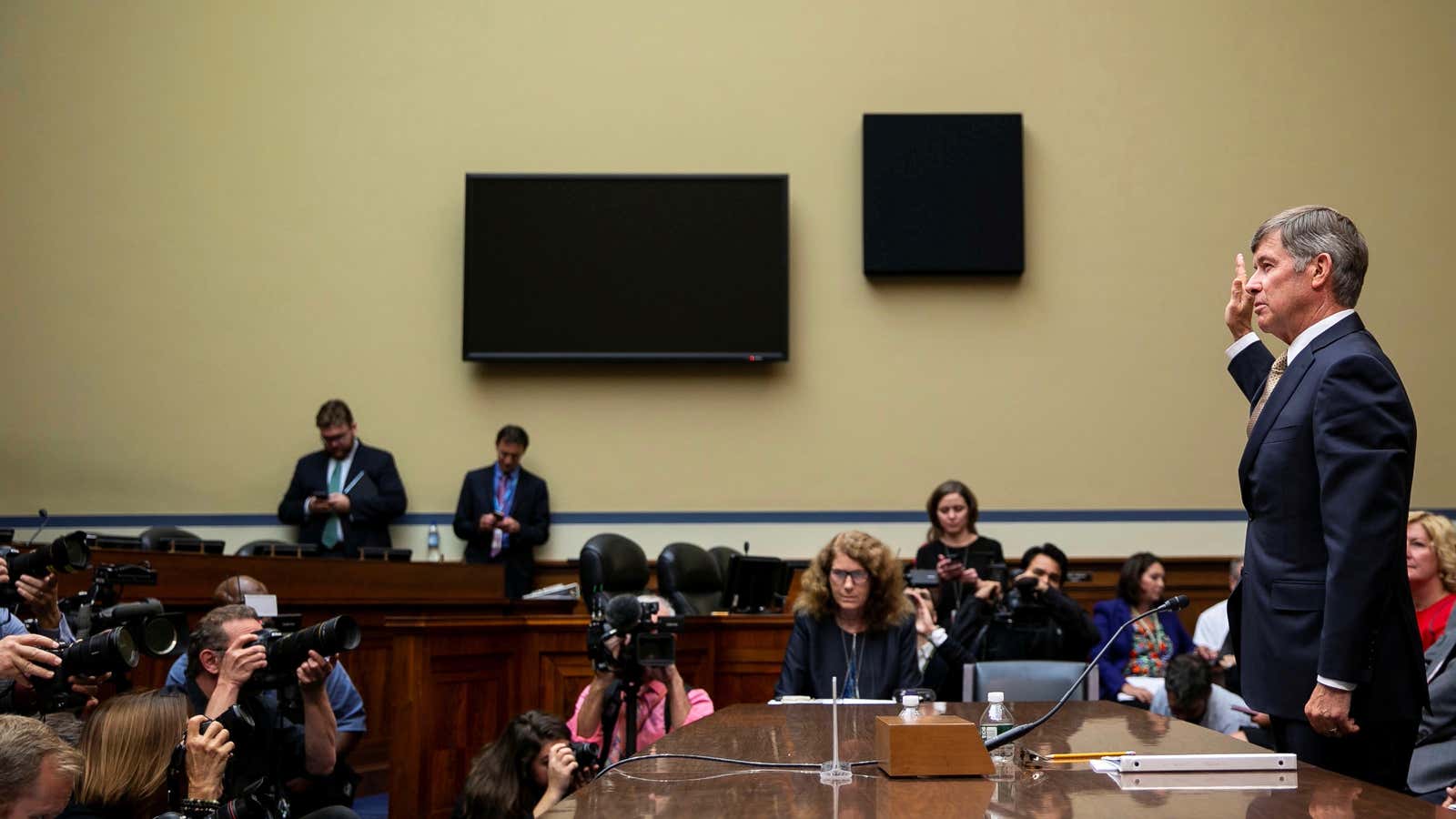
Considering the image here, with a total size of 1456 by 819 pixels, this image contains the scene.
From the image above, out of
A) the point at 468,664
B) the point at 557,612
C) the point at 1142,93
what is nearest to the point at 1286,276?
the point at 468,664

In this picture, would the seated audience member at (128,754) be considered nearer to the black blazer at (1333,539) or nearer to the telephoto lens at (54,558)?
the telephoto lens at (54,558)

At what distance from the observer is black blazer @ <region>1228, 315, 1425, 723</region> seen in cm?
219

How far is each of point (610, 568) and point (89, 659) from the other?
2.82m

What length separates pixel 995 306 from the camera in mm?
7617

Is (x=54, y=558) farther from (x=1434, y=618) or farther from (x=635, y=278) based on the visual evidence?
(x=635, y=278)

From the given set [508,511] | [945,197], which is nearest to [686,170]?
[945,197]

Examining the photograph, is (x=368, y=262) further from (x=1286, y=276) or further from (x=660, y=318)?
(x=1286, y=276)

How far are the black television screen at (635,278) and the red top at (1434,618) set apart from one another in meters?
4.35

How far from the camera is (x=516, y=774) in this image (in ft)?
11.9

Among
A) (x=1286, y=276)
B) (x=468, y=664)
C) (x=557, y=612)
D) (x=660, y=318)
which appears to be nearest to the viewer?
(x=1286, y=276)

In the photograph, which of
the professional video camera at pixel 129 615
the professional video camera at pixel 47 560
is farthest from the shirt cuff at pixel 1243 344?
the professional video camera at pixel 47 560

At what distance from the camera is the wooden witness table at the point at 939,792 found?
1.64m

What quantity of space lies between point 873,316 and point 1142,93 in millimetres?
2004

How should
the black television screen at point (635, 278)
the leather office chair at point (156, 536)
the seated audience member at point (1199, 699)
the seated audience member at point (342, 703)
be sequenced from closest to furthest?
the seated audience member at point (342, 703) < the seated audience member at point (1199, 699) < the leather office chair at point (156, 536) < the black television screen at point (635, 278)
